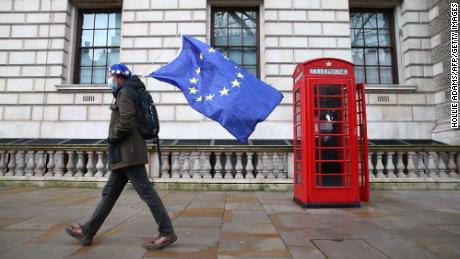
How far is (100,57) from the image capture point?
10969mm

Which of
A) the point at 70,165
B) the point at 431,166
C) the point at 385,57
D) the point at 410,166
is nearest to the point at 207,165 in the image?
the point at 70,165

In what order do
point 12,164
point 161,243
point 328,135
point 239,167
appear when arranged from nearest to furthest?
point 161,243, point 328,135, point 239,167, point 12,164

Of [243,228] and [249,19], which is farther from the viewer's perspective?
[249,19]

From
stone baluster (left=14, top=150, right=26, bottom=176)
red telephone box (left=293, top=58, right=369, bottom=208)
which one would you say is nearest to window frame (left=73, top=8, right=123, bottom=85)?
stone baluster (left=14, top=150, right=26, bottom=176)

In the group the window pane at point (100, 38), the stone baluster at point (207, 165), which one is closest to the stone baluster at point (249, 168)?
the stone baluster at point (207, 165)

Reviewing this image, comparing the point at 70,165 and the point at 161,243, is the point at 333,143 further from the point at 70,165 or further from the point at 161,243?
the point at 70,165

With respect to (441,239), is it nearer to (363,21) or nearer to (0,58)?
(363,21)

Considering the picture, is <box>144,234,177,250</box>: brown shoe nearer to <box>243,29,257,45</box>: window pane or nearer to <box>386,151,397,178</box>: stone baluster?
<box>386,151,397,178</box>: stone baluster

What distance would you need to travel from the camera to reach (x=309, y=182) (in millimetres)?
5754

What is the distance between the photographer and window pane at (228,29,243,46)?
1067 cm

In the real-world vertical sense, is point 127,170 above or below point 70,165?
above

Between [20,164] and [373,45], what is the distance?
1169 centimetres

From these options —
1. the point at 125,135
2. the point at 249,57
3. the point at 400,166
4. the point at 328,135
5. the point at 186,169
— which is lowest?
the point at 186,169

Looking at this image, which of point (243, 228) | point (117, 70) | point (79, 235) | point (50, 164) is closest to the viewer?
point (79, 235)
